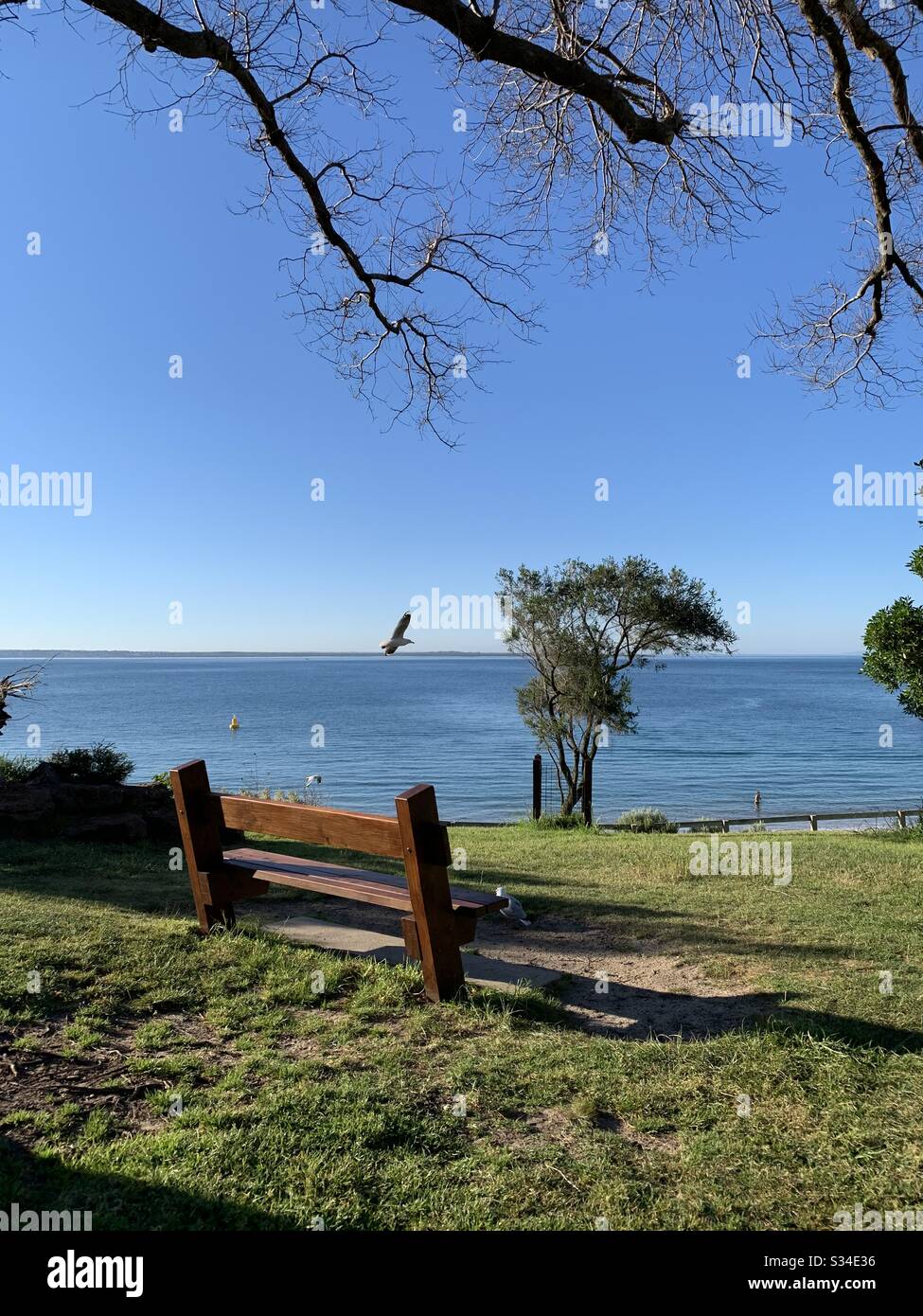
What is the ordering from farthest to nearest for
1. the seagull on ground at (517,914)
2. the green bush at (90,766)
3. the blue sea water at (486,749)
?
the blue sea water at (486,749) < the green bush at (90,766) < the seagull on ground at (517,914)

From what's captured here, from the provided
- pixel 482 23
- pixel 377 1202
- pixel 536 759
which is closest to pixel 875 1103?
pixel 377 1202

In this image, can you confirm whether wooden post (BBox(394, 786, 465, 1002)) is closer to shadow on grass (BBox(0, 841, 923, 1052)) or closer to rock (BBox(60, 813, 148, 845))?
shadow on grass (BBox(0, 841, 923, 1052))

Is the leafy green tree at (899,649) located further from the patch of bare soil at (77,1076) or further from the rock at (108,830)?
the patch of bare soil at (77,1076)

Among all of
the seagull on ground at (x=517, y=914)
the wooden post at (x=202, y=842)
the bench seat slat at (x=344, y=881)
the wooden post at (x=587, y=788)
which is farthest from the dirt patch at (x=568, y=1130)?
the wooden post at (x=587, y=788)

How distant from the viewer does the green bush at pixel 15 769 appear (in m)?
11.2

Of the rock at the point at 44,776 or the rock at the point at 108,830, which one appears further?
the rock at the point at 44,776

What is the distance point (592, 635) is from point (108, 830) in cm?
1604

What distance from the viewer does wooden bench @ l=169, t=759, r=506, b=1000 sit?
185 inches

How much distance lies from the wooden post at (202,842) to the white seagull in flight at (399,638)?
130 inches

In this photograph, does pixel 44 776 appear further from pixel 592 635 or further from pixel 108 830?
pixel 592 635

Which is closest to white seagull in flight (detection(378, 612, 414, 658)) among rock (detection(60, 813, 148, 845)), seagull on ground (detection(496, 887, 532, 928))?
seagull on ground (detection(496, 887, 532, 928))
